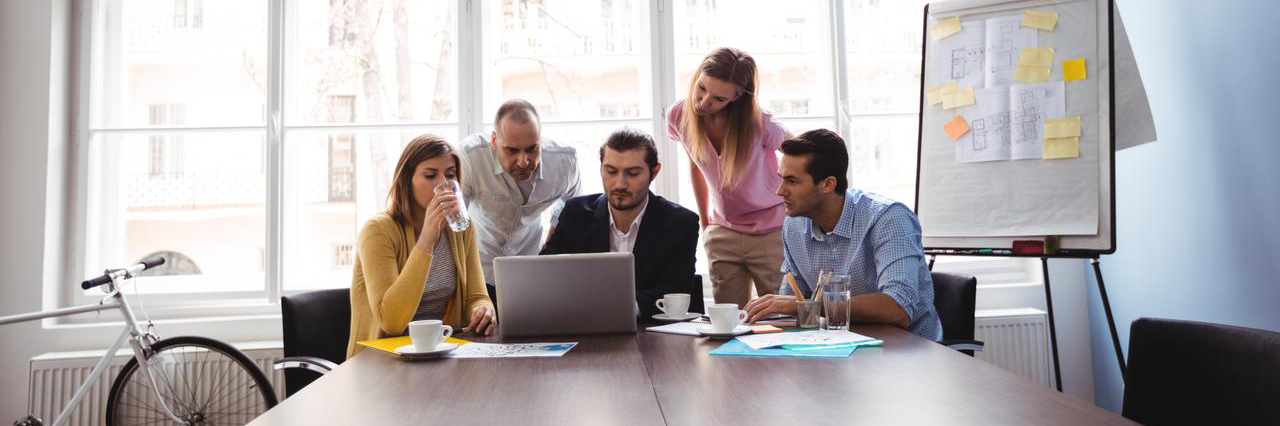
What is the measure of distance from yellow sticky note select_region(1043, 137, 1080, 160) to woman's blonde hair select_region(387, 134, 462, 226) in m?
1.87

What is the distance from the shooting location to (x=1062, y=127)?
2525 millimetres

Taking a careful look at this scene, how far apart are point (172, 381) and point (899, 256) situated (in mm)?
2609

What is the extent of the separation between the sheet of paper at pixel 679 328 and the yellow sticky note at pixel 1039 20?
5.40 ft

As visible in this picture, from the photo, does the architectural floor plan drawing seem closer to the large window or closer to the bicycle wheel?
the large window

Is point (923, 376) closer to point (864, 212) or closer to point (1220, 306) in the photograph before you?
point (864, 212)

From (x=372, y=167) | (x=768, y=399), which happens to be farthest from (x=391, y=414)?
(x=372, y=167)

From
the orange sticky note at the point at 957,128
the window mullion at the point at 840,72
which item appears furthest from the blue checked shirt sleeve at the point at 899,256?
the window mullion at the point at 840,72

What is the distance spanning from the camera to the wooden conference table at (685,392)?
96 centimetres

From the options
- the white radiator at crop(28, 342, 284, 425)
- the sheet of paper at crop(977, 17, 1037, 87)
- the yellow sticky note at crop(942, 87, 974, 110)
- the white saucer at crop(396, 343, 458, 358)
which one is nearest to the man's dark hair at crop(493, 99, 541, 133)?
the white saucer at crop(396, 343, 458, 358)

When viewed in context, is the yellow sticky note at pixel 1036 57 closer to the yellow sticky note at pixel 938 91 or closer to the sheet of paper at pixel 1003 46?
the sheet of paper at pixel 1003 46

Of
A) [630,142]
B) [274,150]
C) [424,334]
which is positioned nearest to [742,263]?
[630,142]

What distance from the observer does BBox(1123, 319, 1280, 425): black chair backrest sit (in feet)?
3.63

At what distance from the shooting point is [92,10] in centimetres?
330

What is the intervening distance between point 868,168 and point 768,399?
2.62 m
